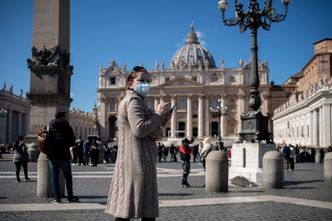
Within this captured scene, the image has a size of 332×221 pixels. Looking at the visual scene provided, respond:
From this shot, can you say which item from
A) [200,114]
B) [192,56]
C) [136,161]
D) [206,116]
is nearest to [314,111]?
[136,161]

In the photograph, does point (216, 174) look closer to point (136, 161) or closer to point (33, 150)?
point (136, 161)

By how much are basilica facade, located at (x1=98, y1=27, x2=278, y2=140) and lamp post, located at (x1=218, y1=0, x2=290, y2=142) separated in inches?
3089

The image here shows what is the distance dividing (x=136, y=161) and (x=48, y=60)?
12.6 m

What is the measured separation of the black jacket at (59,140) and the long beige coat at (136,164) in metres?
3.94

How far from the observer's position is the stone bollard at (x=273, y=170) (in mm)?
→ 10594

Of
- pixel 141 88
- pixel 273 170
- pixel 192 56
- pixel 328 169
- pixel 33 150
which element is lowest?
pixel 328 169

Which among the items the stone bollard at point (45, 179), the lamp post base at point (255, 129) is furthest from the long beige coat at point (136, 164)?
the lamp post base at point (255, 129)

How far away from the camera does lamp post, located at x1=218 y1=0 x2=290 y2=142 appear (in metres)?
12.3

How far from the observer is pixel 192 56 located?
412ft

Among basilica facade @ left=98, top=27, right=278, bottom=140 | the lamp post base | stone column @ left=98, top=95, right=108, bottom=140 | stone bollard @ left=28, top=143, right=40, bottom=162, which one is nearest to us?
the lamp post base

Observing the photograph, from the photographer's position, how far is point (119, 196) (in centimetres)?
371

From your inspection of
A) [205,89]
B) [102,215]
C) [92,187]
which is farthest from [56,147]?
[205,89]

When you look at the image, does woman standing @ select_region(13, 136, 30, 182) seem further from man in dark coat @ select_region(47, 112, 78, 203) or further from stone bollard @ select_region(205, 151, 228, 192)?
stone bollard @ select_region(205, 151, 228, 192)

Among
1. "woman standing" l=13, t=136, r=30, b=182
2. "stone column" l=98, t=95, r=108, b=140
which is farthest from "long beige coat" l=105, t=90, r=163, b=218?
"stone column" l=98, t=95, r=108, b=140
